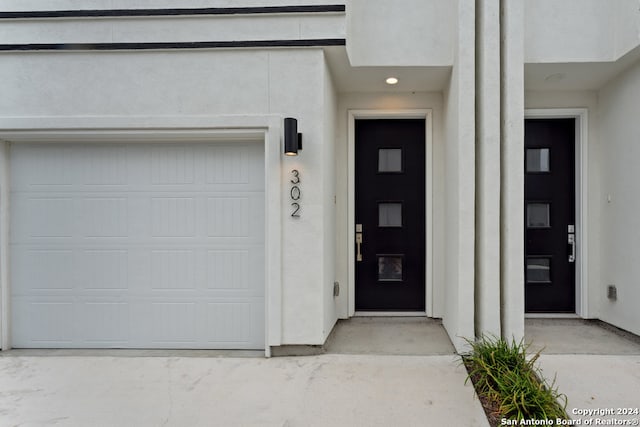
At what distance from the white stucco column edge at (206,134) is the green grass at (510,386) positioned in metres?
1.67

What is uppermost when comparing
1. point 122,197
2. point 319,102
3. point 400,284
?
point 319,102

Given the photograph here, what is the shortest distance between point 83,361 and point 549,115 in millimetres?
5461

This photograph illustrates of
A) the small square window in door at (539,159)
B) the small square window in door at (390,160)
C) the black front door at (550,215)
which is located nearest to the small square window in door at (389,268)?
the small square window in door at (390,160)

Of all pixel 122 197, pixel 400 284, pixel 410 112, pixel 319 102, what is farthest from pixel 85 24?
pixel 400 284

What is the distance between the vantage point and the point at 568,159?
4297 mm

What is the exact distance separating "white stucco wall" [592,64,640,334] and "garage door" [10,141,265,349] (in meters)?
3.70

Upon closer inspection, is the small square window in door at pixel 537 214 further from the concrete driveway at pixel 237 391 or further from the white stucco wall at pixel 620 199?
the concrete driveway at pixel 237 391

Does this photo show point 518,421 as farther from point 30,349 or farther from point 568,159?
point 30,349

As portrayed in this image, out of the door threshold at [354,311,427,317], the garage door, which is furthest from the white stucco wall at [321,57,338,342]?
the garage door

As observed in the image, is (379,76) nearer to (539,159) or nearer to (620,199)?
(539,159)

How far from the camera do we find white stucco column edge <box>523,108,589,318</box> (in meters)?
4.17

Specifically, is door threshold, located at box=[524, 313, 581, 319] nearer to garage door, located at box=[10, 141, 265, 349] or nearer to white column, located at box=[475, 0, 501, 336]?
white column, located at box=[475, 0, 501, 336]

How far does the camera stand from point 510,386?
245 centimetres

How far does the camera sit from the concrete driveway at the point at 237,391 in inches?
93.3
